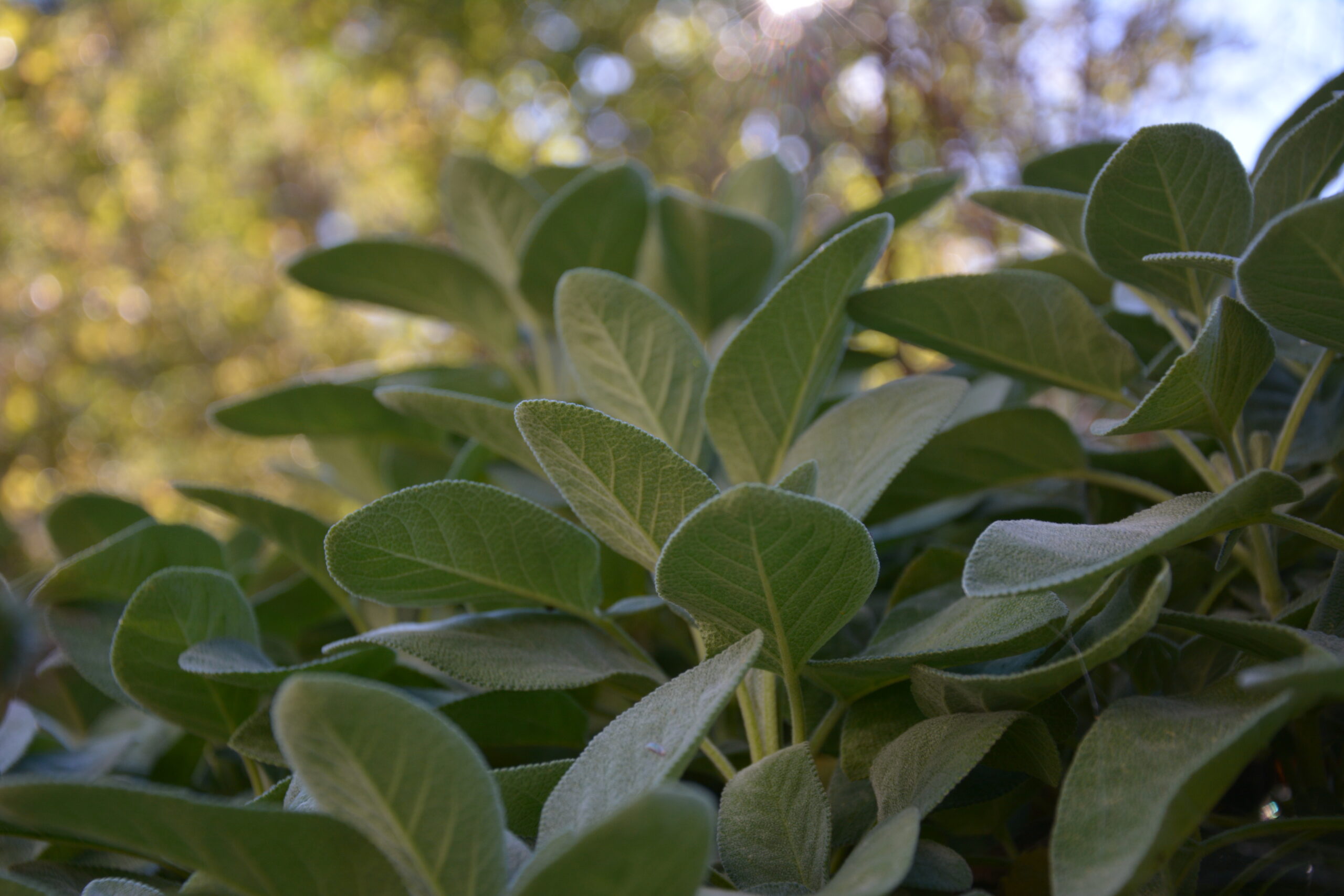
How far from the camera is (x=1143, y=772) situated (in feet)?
0.64

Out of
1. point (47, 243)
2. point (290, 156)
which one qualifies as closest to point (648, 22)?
point (290, 156)

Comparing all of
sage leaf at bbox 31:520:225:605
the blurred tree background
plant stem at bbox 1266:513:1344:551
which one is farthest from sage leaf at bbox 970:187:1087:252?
the blurred tree background

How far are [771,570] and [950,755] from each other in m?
0.07

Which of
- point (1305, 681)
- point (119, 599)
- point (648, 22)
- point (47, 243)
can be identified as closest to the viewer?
point (1305, 681)

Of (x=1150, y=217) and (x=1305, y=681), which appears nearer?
(x=1305, y=681)

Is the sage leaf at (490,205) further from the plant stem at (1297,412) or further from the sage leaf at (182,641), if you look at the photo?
the plant stem at (1297,412)

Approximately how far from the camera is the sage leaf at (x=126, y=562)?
37cm

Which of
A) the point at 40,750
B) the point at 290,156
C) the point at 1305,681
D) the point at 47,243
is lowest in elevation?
the point at 40,750

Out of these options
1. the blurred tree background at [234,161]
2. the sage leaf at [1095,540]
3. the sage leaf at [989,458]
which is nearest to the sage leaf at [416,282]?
the sage leaf at [989,458]

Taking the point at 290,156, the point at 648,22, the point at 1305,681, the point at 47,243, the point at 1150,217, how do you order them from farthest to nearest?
the point at 290,156
the point at 47,243
the point at 648,22
the point at 1150,217
the point at 1305,681

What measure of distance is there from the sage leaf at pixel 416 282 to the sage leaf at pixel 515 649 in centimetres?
24

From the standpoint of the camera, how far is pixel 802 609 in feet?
0.78

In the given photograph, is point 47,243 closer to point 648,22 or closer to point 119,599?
point 648,22

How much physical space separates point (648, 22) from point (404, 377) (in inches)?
110
